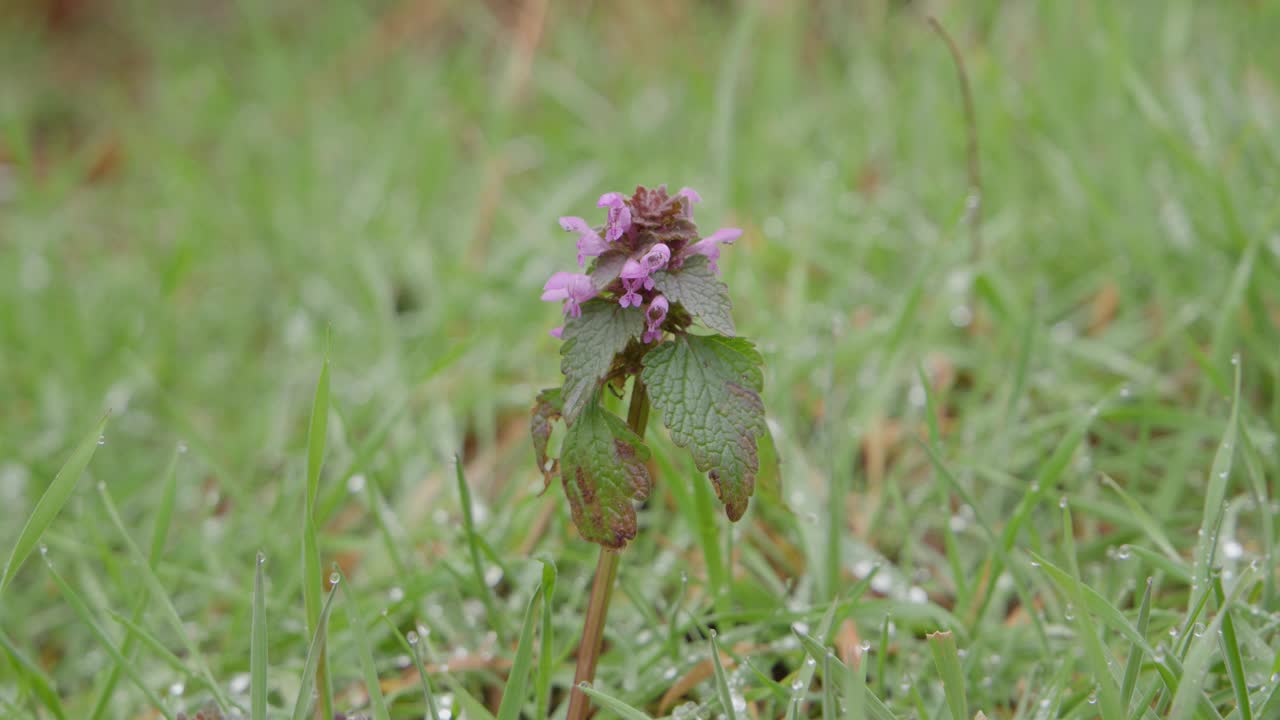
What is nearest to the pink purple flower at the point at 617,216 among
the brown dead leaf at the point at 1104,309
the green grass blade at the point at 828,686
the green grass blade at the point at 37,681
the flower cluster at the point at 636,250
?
the flower cluster at the point at 636,250

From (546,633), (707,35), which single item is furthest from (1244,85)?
(546,633)

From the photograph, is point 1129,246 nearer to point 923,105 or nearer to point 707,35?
point 923,105

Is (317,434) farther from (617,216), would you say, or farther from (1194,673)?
(1194,673)

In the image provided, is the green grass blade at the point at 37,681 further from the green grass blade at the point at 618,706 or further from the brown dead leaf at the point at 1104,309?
the brown dead leaf at the point at 1104,309

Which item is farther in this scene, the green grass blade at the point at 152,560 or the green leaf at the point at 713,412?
the green grass blade at the point at 152,560

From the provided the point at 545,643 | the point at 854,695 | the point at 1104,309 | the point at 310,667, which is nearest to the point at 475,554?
the point at 545,643

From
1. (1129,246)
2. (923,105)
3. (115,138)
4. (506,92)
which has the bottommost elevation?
(1129,246)
